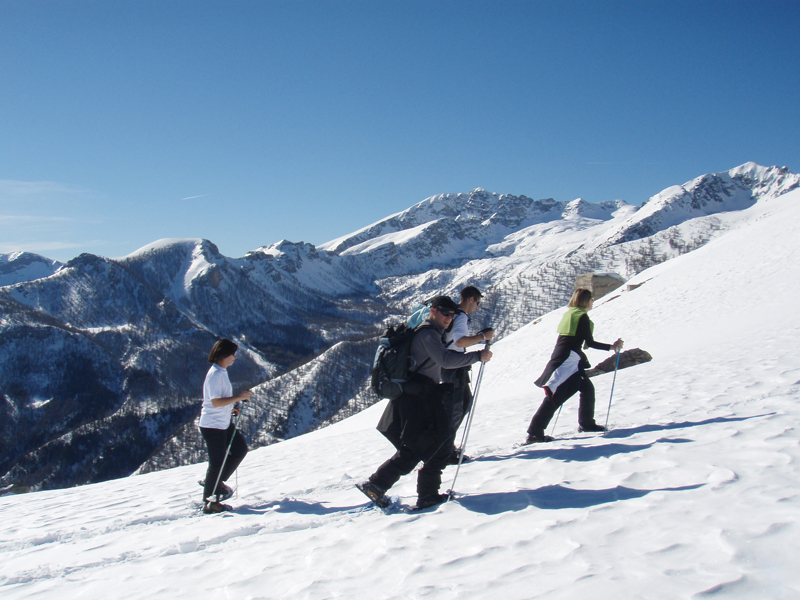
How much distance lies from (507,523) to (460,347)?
2053mm

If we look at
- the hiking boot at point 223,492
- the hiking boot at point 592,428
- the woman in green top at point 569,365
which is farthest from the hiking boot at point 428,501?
the hiking boot at point 592,428

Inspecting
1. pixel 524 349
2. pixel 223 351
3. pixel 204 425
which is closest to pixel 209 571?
pixel 204 425

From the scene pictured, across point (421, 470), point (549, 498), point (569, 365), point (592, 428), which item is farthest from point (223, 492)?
point (592, 428)

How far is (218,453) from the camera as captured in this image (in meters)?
6.47

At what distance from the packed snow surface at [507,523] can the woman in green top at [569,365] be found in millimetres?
613

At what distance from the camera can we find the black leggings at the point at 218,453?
646 centimetres

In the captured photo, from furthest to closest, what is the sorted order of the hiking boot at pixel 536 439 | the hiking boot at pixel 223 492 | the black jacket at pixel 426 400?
the hiking boot at pixel 536 439 → the hiking boot at pixel 223 492 → the black jacket at pixel 426 400

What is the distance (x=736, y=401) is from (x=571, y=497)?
16.9ft

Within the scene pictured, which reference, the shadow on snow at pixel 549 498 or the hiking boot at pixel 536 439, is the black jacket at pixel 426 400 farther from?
the hiking boot at pixel 536 439

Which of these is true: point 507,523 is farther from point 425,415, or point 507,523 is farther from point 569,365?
point 569,365

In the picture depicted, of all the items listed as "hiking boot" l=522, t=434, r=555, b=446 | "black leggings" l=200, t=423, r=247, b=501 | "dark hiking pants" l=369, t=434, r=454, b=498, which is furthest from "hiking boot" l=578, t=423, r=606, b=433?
"black leggings" l=200, t=423, r=247, b=501

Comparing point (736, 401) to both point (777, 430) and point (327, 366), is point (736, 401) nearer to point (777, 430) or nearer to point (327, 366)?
point (777, 430)

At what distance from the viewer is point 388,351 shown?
5.16 meters

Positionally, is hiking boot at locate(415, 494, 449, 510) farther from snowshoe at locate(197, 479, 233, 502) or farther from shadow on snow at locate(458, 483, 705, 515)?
snowshoe at locate(197, 479, 233, 502)
